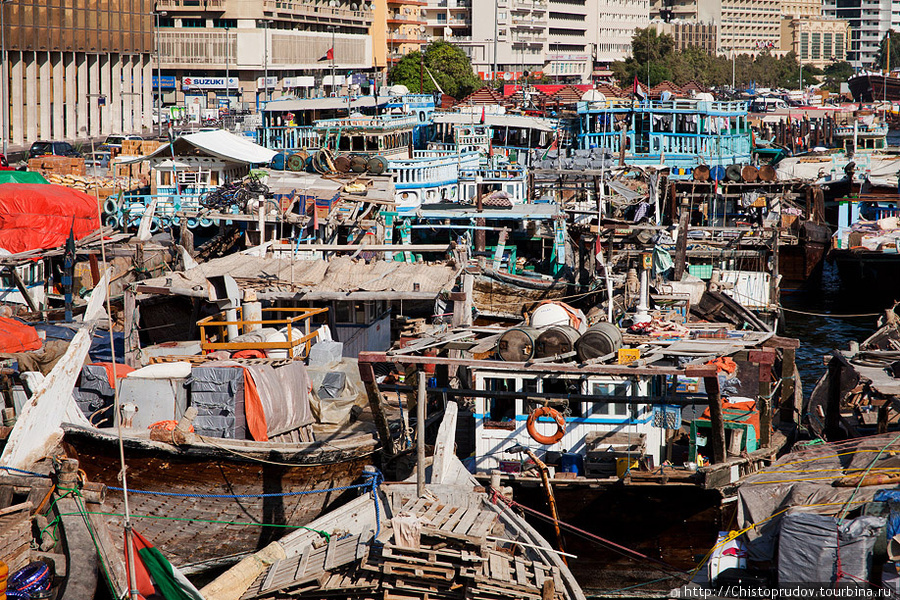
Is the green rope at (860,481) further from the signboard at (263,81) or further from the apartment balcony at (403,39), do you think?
the apartment balcony at (403,39)

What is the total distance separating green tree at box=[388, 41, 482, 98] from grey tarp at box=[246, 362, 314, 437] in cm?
7332

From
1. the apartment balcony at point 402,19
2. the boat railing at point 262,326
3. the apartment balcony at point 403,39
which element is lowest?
the boat railing at point 262,326

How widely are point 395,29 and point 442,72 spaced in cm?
3470

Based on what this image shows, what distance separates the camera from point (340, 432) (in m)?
17.7

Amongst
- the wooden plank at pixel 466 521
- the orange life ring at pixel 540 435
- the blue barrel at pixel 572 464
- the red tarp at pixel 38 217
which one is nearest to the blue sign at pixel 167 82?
the red tarp at pixel 38 217

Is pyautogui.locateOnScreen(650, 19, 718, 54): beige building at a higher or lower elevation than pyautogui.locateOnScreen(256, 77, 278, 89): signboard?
higher

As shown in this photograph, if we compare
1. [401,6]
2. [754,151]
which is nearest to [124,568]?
[754,151]

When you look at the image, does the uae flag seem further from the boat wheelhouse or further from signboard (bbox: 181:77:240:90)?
signboard (bbox: 181:77:240:90)

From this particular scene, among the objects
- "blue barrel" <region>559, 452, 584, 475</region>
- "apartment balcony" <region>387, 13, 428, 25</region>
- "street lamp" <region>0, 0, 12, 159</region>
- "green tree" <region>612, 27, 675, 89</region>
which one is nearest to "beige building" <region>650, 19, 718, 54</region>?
"green tree" <region>612, 27, 675, 89</region>

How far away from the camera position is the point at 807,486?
1353cm

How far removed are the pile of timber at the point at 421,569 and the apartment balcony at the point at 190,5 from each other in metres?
78.8

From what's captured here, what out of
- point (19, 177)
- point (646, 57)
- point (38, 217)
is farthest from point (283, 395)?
point (646, 57)

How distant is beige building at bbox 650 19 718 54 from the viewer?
591ft

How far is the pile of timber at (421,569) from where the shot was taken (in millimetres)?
12461
